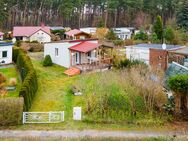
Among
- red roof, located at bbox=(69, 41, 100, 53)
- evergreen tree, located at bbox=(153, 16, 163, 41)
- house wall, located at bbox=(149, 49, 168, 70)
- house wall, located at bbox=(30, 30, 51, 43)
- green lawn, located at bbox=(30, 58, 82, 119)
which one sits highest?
evergreen tree, located at bbox=(153, 16, 163, 41)

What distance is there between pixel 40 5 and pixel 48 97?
2515 inches

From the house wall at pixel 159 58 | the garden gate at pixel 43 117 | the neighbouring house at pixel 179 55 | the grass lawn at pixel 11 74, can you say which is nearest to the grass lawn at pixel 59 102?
the garden gate at pixel 43 117

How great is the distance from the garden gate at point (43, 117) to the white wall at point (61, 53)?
15343 millimetres

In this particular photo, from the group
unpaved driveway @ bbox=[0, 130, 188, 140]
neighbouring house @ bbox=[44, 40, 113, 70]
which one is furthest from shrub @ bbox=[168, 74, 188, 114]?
neighbouring house @ bbox=[44, 40, 113, 70]

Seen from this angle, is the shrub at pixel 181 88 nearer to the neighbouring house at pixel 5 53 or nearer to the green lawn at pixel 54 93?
the green lawn at pixel 54 93

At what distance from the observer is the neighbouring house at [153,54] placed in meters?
32.7

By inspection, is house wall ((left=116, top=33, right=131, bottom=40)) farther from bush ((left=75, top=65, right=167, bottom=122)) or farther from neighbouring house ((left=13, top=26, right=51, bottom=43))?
bush ((left=75, top=65, right=167, bottom=122))

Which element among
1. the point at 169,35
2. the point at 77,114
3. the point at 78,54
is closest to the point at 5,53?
the point at 78,54

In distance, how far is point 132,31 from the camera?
240 feet

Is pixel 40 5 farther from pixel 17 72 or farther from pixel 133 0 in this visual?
pixel 17 72

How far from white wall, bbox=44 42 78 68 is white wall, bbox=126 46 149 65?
680cm

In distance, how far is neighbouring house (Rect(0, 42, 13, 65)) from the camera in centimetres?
3838

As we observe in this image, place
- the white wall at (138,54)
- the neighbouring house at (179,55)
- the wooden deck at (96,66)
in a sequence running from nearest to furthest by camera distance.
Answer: the neighbouring house at (179,55), the wooden deck at (96,66), the white wall at (138,54)

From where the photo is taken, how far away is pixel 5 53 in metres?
38.9
